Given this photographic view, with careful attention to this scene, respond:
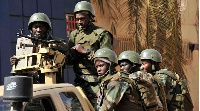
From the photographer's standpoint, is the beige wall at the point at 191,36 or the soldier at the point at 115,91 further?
the beige wall at the point at 191,36

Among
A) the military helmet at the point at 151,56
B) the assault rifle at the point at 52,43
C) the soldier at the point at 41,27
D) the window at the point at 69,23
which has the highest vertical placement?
the window at the point at 69,23

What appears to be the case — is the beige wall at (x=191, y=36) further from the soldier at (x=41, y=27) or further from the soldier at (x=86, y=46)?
the soldier at (x=41, y=27)

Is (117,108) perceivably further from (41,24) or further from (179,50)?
(179,50)

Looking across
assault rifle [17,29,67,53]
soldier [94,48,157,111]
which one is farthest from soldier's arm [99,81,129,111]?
assault rifle [17,29,67,53]

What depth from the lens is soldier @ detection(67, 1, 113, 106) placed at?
674 centimetres

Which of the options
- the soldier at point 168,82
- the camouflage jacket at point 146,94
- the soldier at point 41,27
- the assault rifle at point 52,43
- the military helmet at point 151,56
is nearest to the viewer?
the camouflage jacket at point 146,94

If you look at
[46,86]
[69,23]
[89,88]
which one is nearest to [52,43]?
[89,88]

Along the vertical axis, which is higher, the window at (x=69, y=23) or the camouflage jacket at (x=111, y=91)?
the window at (x=69, y=23)

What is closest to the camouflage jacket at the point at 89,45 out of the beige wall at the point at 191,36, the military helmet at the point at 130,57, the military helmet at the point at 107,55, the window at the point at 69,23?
the military helmet at the point at 130,57

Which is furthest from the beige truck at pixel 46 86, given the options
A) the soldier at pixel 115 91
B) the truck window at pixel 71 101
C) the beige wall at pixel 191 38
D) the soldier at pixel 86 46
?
the beige wall at pixel 191 38

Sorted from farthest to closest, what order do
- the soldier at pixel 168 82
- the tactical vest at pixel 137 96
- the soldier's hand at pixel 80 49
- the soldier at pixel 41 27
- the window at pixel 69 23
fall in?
1. the window at pixel 69 23
2. the soldier at pixel 168 82
3. the soldier's hand at pixel 80 49
4. the soldier at pixel 41 27
5. the tactical vest at pixel 137 96

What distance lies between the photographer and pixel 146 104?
18.5ft

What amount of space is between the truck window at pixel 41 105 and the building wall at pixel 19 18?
16.2ft

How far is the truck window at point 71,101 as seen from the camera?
17.4 ft
